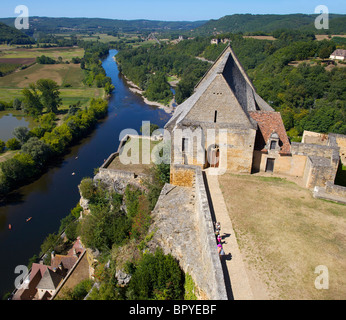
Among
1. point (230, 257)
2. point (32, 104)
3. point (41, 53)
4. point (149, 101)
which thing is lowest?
point (149, 101)

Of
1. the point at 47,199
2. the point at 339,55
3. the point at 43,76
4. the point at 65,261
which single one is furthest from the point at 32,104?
the point at 339,55

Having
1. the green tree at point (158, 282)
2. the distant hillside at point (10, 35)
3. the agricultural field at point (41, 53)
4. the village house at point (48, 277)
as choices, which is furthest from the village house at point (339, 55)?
the distant hillside at point (10, 35)

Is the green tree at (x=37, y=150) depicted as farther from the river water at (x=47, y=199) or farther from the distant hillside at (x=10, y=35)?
the distant hillside at (x=10, y=35)

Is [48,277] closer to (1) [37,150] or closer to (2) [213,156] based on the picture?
(2) [213,156]

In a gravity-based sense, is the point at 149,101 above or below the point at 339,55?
below

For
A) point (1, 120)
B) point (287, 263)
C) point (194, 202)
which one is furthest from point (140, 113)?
point (287, 263)
